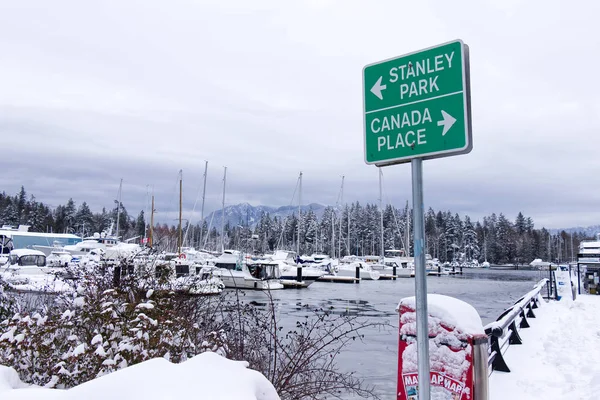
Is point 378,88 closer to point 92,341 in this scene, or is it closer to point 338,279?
point 92,341

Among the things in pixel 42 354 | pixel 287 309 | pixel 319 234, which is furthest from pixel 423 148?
pixel 319 234

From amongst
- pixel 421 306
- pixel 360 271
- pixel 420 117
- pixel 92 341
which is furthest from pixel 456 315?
pixel 360 271

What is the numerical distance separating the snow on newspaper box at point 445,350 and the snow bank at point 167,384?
4.27ft

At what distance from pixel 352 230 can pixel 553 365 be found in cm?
11384

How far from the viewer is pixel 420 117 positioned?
2719 mm

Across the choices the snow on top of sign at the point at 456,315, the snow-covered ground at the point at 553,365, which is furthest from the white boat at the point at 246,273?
the snow on top of sign at the point at 456,315

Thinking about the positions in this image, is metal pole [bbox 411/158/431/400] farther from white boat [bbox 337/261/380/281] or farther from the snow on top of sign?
white boat [bbox 337/261/380/281]

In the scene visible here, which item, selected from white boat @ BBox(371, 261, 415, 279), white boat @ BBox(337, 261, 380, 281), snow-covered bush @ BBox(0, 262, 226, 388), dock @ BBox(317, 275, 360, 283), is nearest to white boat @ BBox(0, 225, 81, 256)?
dock @ BBox(317, 275, 360, 283)

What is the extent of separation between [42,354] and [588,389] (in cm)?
631

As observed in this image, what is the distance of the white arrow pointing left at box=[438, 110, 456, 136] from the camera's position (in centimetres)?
258

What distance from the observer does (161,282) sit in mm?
7629

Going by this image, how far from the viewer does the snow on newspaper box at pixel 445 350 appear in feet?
11.9

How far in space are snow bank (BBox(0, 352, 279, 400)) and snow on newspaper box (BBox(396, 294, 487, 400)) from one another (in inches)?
51.2

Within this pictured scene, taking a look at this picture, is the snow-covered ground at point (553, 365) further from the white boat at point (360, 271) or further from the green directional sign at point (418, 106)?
the white boat at point (360, 271)
